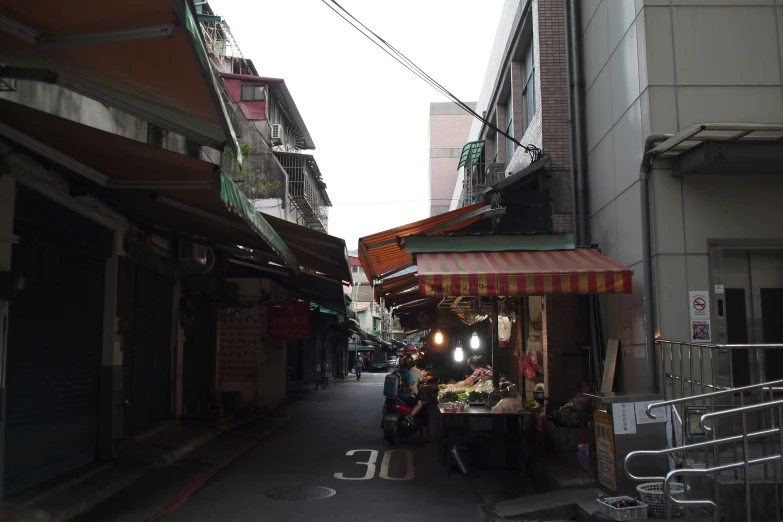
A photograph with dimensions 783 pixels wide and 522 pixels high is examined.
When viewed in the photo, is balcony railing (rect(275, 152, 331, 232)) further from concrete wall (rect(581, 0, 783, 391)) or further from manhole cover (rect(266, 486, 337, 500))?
concrete wall (rect(581, 0, 783, 391))

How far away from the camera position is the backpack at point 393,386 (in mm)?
13695

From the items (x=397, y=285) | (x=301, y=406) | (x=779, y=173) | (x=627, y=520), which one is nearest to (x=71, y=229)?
(x=397, y=285)

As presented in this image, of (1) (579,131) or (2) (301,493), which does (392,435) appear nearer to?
(2) (301,493)

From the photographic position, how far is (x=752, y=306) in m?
8.02

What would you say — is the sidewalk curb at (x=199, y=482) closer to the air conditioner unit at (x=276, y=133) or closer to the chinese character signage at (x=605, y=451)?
the chinese character signage at (x=605, y=451)

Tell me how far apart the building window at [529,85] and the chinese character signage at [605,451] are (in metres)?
7.65

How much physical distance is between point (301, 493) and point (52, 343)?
3802 mm

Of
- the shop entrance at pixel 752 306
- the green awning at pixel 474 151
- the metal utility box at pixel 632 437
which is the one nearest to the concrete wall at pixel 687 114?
the shop entrance at pixel 752 306

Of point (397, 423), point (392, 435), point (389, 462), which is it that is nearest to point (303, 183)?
point (397, 423)

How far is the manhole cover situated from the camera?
8.25 metres

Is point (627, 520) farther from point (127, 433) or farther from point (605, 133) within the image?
point (127, 433)

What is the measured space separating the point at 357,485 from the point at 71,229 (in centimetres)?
525

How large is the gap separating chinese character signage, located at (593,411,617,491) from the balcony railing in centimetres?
2019

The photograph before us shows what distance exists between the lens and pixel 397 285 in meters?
13.2
